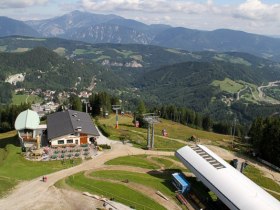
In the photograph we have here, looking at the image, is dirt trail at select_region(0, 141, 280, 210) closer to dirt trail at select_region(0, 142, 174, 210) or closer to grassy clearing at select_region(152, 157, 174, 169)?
dirt trail at select_region(0, 142, 174, 210)

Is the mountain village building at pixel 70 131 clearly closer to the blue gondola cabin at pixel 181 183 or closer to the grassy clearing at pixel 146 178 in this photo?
the grassy clearing at pixel 146 178

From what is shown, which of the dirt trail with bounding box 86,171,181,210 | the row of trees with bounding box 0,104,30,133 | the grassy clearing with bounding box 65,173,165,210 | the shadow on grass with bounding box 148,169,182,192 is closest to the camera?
the grassy clearing with bounding box 65,173,165,210

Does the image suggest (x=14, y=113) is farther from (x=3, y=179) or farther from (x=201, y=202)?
→ (x=201, y=202)

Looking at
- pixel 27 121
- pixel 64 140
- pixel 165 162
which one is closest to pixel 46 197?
pixel 165 162

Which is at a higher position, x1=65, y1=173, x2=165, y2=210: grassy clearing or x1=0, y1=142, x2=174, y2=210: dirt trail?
x1=65, y1=173, x2=165, y2=210: grassy clearing

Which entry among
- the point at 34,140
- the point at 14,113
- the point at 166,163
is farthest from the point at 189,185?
the point at 14,113

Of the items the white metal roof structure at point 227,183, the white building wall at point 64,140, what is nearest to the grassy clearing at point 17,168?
the white building wall at point 64,140

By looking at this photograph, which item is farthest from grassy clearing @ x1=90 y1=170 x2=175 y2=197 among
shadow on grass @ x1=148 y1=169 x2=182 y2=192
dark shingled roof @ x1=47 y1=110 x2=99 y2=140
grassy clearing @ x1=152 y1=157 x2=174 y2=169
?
dark shingled roof @ x1=47 y1=110 x2=99 y2=140
